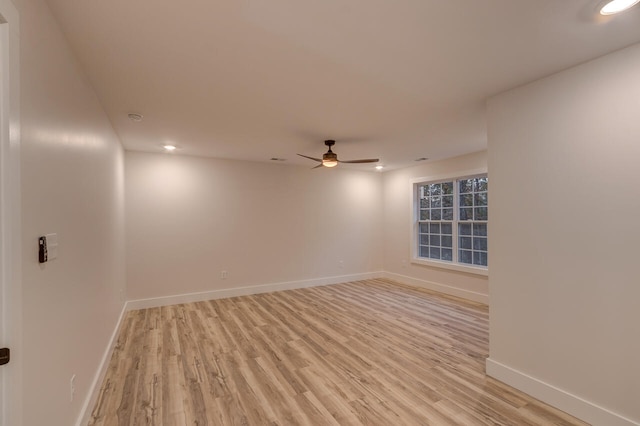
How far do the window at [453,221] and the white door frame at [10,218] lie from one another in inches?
207

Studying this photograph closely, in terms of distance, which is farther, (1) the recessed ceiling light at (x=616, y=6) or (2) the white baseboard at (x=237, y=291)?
(2) the white baseboard at (x=237, y=291)

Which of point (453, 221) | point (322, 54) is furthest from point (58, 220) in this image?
point (453, 221)

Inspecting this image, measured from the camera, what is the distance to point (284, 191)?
5578mm

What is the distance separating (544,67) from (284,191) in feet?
14.0

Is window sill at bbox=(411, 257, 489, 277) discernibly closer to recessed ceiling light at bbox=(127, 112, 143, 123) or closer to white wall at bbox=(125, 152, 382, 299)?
white wall at bbox=(125, 152, 382, 299)

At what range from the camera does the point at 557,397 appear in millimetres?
2090

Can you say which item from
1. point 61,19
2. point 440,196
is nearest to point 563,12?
point 61,19

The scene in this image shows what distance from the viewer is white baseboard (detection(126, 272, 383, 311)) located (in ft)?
14.5

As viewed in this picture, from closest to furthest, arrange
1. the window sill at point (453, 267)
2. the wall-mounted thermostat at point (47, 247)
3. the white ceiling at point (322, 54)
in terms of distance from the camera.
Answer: the wall-mounted thermostat at point (47, 247)
the white ceiling at point (322, 54)
the window sill at point (453, 267)

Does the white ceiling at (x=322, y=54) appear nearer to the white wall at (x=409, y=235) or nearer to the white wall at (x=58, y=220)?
the white wall at (x=58, y=220)

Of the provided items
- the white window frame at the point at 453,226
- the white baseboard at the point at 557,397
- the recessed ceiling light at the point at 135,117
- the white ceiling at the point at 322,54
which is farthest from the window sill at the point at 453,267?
the recessed ceiling light at the point at 135,117

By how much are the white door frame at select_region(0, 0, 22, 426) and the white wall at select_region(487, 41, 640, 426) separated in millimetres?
3041

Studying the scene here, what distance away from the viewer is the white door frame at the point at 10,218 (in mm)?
964

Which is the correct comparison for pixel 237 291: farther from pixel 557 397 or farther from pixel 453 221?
pixel 557 397
